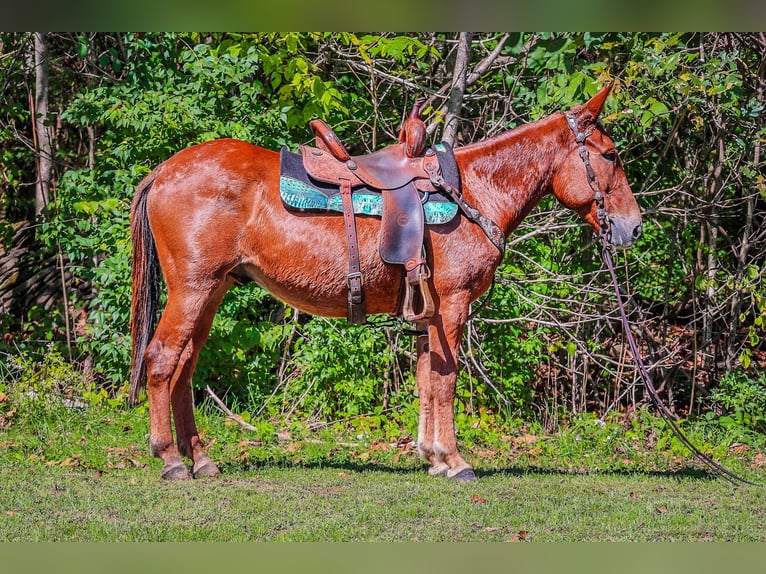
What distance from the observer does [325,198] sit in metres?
5.54

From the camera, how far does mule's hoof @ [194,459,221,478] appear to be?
5660mm

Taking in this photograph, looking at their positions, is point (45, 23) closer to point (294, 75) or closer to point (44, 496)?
point (44, 496)

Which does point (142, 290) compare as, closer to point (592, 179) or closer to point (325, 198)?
point (325, 198)

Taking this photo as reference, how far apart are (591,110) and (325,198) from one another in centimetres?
192

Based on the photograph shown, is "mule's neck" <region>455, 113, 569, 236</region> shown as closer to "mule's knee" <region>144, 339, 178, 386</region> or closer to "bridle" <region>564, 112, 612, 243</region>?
"bridle" <region>564, 112, 612, 243</region>

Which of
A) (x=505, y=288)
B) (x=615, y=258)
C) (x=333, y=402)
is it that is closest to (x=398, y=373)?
(x=333, y=402)

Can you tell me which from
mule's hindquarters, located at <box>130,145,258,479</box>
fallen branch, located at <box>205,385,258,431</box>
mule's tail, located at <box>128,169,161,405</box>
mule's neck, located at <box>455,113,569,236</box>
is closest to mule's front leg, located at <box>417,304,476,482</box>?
mule's neck, located at <box>455,113,569,236</box>

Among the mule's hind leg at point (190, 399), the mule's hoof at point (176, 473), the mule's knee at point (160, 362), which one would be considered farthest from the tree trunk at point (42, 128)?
the mule's hoof at point (176, 473)

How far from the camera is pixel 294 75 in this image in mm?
8188

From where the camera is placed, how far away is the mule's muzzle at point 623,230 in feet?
19.0

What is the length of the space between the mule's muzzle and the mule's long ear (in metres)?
0.67

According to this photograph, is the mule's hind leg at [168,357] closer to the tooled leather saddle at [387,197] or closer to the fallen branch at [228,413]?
the tooled leather saddle at [387,197]

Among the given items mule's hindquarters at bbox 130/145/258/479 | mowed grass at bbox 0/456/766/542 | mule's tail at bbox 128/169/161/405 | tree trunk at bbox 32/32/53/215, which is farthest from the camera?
tree trunk at bbox 32/32/53/215

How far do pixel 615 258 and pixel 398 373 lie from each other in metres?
2.66
